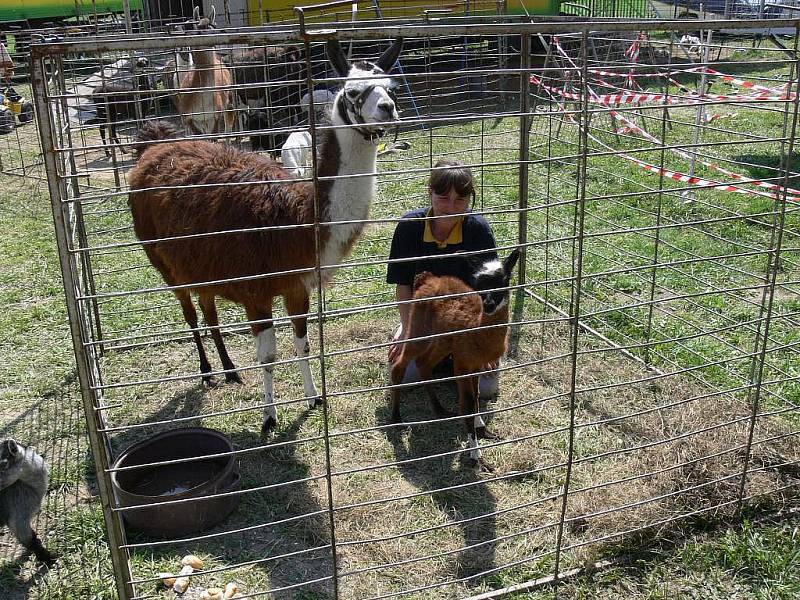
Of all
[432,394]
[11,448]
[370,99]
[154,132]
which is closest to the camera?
[11,448]

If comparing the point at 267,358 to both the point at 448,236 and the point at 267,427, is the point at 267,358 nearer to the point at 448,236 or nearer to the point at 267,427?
the point at 267,427

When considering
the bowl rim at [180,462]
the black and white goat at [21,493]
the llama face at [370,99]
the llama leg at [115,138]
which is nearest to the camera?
the llama leg at [115,138]

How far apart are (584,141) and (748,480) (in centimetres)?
220

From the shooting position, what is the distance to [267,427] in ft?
14.6

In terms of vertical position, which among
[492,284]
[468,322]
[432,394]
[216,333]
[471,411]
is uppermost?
[492,284]

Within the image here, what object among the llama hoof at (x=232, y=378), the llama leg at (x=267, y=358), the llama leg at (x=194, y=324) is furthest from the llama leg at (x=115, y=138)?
the llama hoof at (x=232, y=378)

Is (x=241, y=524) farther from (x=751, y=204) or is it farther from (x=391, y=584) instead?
(x=751, y=204)

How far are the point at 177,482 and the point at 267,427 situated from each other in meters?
0.68

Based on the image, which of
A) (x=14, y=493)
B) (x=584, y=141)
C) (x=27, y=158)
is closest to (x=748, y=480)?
(x=584, y=141)

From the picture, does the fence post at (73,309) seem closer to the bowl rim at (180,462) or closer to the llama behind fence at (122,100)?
the llama behind fence at (122,100)

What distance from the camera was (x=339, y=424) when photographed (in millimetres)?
4523

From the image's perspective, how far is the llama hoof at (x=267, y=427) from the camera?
4449 mm

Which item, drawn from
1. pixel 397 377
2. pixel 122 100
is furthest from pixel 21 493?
pixel 122 100

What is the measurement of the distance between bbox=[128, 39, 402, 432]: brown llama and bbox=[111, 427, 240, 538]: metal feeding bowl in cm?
48
